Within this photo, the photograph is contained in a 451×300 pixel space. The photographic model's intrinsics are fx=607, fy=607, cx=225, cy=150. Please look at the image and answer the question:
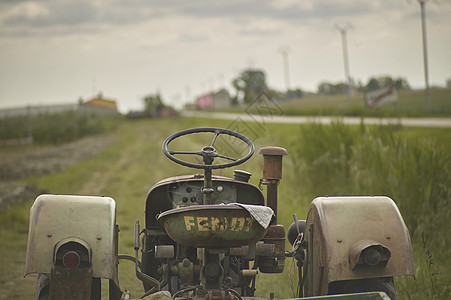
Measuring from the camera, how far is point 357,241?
3756mm

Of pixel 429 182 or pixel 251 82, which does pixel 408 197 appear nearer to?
pixel 429 182

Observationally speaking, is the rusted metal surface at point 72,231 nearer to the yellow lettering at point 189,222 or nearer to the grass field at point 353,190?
the yellow lettering at point 189,222

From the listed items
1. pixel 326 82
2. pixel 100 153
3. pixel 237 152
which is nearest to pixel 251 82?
pixel 326 82

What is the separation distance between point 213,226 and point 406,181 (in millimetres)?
5025

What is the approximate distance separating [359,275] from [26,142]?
30055mm

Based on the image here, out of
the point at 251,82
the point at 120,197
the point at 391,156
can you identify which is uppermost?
the point at 251,82

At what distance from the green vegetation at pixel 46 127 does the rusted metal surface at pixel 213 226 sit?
3008 centimetres

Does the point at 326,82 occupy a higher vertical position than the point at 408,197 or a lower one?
higher

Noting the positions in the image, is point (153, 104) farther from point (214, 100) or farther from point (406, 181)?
point (406, 181)

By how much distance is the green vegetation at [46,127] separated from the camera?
3241 centimetres

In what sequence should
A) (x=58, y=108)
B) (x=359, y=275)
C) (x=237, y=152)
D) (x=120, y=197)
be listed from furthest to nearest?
(x=58, y=108), (x=120, y=197), (x=237, y=152), (x=359, y=275)

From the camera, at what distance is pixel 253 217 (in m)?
3.16

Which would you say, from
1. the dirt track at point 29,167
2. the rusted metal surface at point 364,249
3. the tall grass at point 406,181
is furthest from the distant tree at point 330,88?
the rusted metal surface at point 364,249

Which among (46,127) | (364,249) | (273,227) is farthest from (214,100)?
(364,249)
